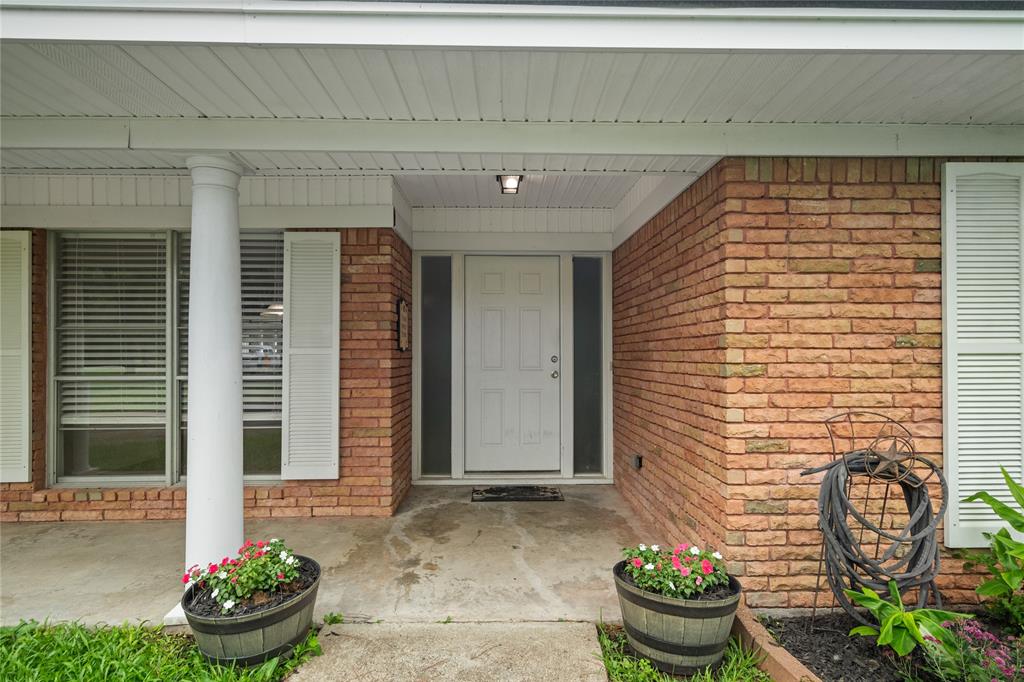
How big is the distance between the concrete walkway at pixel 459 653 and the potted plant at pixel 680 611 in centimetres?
25

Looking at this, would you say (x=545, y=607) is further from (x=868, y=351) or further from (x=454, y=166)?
(x=454, y=166)

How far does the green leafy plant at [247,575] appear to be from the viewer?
2.03m

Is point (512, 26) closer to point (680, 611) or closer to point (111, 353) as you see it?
point (680, 611)

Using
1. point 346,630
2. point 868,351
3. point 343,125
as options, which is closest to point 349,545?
point 346,630

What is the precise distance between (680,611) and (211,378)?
2.35 m

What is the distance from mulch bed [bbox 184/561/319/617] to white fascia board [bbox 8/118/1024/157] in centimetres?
202

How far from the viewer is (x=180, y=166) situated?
2609 mm

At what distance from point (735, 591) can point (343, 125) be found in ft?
9.00

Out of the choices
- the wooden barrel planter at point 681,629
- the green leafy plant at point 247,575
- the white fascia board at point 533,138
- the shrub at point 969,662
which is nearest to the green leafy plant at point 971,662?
the shrub at point 969,662

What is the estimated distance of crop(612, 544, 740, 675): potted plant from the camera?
196cm

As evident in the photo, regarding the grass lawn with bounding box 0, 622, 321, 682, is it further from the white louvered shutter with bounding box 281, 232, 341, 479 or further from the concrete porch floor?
the white louvered shutter with bounding box 281, 232, 341, 479

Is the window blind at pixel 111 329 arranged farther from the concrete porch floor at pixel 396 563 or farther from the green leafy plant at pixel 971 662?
the green leafy plant at pixel 971 662

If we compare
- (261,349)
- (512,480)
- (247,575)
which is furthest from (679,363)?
(261,349)

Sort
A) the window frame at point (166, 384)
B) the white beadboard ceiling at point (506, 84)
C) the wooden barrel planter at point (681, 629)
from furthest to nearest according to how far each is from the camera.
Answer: the window frame at point (166, 384) < the wooden barrel planter at point (681, 629) < the white beadboard ceiling at point (506, 84)
